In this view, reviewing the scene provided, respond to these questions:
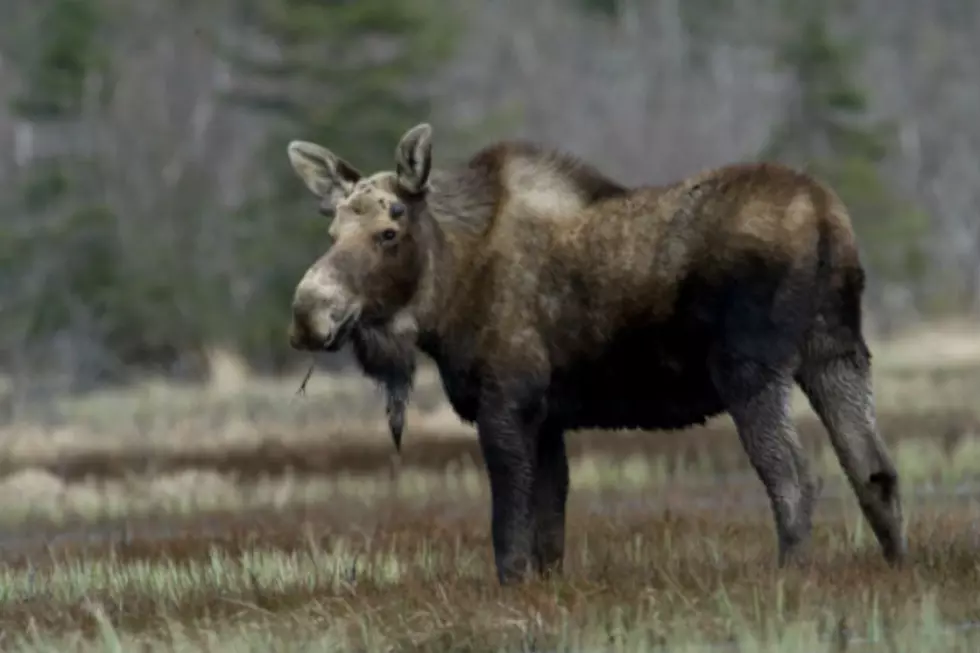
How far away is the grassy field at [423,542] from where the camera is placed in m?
8.20

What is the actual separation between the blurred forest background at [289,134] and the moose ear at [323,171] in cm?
2024

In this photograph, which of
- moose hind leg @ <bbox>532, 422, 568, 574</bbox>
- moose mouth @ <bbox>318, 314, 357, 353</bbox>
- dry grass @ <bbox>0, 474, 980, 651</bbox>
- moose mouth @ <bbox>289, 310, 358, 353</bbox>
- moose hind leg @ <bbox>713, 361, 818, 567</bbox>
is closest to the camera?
dry grass @ <bbox>0, 474, 980, 651</bbox>

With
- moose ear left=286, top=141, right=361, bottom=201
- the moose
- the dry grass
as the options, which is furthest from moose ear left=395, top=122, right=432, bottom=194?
the dry grass

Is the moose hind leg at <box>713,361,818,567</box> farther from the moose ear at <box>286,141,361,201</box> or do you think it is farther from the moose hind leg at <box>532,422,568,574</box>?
the moose ear at <box>286,141,361,201</box>

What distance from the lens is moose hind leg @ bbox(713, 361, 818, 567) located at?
9.76 metres

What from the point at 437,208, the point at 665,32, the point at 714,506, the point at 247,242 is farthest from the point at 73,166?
the point at 665,32

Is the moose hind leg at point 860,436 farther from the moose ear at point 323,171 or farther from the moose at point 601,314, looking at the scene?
the moose ear at point 323,171

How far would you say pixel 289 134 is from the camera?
33.8m

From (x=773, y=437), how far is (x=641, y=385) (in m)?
0.75

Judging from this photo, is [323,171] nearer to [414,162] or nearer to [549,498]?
[414,162]

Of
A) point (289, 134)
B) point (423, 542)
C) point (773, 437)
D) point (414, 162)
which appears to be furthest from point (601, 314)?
point (289, 134)

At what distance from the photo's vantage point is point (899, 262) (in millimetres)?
41719

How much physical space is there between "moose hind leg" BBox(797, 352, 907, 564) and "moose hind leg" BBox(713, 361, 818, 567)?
0.38 m

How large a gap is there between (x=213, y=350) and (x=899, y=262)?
16.3m
